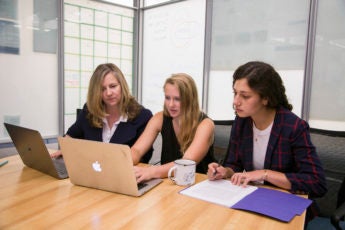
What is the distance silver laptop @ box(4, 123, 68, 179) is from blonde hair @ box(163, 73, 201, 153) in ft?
2.15

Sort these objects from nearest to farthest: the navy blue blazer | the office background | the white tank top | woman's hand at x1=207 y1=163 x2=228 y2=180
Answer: woman's hand at x1=207 y1=163 x2=228 y2=180 < the white tank top < the navy blue blazer < the office background

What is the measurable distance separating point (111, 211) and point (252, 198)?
503 mm

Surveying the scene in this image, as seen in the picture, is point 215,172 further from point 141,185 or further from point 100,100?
point 100,100

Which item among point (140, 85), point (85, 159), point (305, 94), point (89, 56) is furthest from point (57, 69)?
point (305, 94)

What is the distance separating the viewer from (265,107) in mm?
1424

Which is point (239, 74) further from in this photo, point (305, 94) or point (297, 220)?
point (305, 94)

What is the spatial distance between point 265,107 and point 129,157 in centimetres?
74

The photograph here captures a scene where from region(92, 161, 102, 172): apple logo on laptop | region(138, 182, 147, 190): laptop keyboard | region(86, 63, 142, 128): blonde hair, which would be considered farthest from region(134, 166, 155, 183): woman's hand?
region(86, 63, 142, 128): blonde hair

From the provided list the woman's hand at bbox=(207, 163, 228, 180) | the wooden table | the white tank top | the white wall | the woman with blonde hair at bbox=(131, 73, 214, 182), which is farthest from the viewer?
the white wall

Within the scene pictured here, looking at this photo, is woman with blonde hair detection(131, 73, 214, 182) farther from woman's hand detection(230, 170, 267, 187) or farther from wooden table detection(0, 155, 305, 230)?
wooden table detection(0, 155, 305, 230)

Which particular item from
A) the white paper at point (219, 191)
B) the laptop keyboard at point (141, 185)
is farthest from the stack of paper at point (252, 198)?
the laptop keyboard at point (141, 185)

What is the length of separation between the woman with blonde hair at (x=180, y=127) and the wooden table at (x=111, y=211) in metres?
0.42

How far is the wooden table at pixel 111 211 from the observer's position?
2.93 ft

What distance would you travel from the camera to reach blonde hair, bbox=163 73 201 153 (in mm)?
1660
